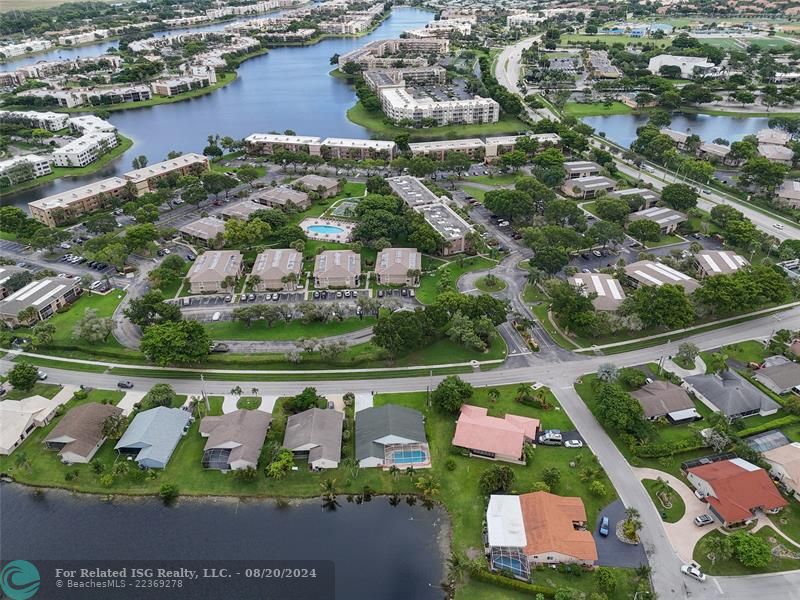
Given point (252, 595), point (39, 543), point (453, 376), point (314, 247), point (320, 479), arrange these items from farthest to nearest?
point (314, 247), point (453, 376), point (320, 479), point (39, 543), point (252, 595)

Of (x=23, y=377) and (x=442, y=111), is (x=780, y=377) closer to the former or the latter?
(x=23, y=377)

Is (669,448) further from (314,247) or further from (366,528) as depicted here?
(314,247)

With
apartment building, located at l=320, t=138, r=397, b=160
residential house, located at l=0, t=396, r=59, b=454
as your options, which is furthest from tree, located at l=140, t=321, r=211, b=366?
apartment building, located at l=320, t=138, r=397, b=160

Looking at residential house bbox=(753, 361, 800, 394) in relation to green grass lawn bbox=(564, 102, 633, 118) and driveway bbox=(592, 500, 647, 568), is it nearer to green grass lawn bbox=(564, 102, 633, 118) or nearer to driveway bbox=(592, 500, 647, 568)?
driveway bbox=(592, 500, 647, 568)

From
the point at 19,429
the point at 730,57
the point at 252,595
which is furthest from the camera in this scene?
the point at 730,57

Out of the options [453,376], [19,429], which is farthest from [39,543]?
[453,376]

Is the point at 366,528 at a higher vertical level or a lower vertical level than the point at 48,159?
lower

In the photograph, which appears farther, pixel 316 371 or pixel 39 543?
pixel 316 371

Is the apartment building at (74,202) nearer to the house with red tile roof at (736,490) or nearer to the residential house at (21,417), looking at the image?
the residential house at (21,417)
